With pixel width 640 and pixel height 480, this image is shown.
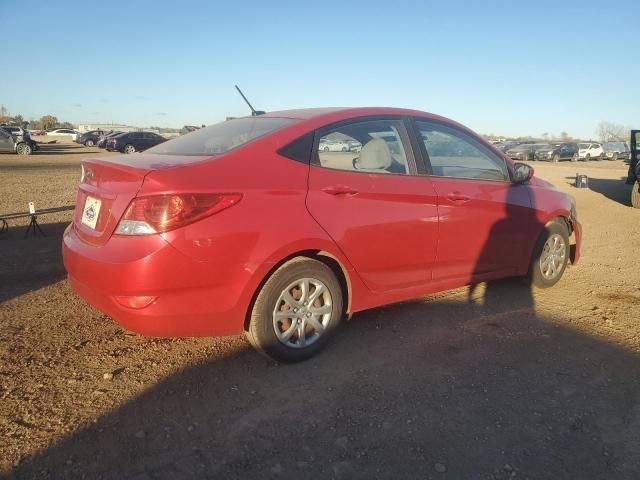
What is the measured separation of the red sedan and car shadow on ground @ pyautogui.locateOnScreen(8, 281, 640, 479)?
0.33 meters

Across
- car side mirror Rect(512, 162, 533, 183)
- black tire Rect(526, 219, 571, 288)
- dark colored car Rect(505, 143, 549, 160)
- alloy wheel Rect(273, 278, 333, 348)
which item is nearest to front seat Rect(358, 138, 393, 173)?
alloy wheel Rect(273, 278, 333, 348)

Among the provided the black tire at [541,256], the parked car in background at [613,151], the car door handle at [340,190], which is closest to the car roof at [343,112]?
the car door handle at [340,190]

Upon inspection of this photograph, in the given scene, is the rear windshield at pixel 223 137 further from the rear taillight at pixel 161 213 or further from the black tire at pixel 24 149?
the black tire at pixel 24 149

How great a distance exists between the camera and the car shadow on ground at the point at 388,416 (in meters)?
2.30

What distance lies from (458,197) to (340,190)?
45.7 inches

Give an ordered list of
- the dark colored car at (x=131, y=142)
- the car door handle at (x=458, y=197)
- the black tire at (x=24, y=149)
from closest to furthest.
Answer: the car door handle at (x=458, y=197), the black tire at (x=24, y=149), the dark colored car at (x=131, y=142)

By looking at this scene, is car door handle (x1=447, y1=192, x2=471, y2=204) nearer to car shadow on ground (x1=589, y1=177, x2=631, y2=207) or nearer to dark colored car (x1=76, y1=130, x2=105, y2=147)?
car shadow on ground (x1=589, y1=177, x2=631, y2=207)

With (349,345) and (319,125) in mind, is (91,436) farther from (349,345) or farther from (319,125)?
(319,125)

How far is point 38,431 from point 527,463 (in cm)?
237

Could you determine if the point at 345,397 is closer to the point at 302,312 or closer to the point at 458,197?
the point at 302,312

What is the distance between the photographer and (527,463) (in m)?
2.36

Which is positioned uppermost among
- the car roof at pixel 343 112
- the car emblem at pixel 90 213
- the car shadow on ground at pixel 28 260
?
the car roof at pixel 343 112

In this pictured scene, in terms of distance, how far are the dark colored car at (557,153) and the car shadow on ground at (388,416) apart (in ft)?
137

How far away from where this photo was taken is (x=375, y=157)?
3.68 meters
